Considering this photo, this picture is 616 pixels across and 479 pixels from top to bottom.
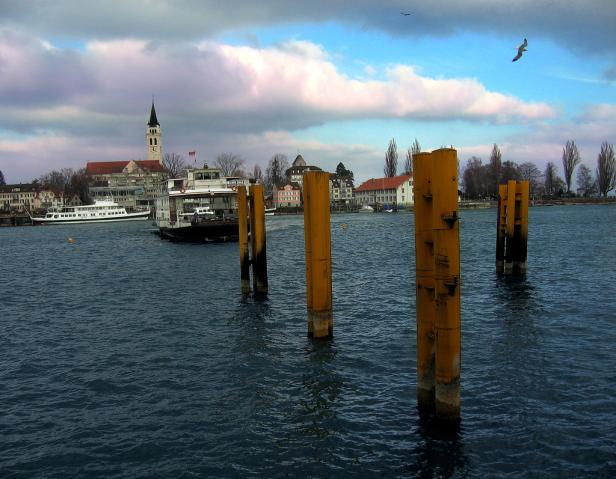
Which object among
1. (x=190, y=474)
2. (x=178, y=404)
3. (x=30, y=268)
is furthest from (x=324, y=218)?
(x=30, y=268)

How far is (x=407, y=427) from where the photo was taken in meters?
9.33

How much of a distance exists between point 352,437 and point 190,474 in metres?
2.64

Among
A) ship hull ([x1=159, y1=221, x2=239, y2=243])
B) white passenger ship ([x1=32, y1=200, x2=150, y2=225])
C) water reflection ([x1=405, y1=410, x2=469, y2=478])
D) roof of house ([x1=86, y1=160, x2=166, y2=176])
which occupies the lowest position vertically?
water reflection ([x1=405, y1=410, x2=469, y2=478])

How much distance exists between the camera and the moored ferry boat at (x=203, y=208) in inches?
1949

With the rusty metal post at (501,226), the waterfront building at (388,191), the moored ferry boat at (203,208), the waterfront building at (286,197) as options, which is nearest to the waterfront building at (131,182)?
the waterfront building at (286,197)

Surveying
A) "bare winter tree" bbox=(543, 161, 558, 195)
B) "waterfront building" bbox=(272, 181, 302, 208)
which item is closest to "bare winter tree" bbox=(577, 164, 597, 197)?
"bare winter tree" bbox=(543, 161, 558, 195)

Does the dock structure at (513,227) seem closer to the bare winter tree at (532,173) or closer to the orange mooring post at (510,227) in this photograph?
the orange mooring post at (510,227)

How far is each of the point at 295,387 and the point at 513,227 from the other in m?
15.2

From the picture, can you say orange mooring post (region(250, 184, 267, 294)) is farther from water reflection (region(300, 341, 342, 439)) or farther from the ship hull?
the ship hull

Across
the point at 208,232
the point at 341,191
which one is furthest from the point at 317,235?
the point at 341,191

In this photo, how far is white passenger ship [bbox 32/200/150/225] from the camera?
12800 cm

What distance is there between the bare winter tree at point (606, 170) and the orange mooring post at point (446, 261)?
6539 inches

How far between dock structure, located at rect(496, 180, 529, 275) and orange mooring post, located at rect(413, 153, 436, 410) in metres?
14.8

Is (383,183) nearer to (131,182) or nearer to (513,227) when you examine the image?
(131,182)
